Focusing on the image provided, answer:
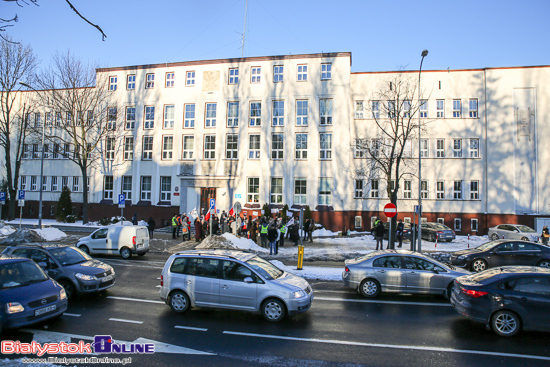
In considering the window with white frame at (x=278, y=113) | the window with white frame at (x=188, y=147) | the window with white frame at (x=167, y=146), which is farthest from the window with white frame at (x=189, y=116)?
the window with white frame at (x=278, y=113)

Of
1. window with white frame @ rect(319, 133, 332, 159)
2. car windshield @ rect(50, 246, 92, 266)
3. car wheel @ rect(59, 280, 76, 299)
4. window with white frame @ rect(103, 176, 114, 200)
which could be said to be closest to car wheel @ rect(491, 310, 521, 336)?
car wheel @ rect(59, 280, 76, 299)

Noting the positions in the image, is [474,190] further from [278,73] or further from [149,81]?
[149,81]

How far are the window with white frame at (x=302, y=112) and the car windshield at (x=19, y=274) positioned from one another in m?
28.0

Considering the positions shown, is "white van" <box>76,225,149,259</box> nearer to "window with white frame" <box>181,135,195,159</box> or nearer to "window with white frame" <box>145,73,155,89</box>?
"window with white frame" <box>181,135,195,159</box>

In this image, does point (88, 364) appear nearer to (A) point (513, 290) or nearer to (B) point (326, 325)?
(B) point (326, 325)

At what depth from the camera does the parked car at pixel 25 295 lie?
6.83m

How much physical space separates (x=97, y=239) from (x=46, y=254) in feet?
28.2

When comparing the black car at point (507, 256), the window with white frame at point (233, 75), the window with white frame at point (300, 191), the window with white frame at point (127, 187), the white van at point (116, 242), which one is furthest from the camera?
the window with white frame at point (127, 187)

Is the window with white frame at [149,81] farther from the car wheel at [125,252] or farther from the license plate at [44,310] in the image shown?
the license plate at [44,310]

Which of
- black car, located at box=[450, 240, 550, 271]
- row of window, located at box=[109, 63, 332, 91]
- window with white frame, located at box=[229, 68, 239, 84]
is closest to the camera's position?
black car, located at box=[450, 240, 550, 271]

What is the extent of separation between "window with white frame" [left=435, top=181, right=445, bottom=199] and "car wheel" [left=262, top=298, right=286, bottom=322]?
2930 centimetres

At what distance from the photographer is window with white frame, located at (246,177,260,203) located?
3397 cm

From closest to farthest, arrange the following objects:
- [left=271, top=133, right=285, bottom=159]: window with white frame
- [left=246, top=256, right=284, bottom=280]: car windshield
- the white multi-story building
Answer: [left=246, top=256, right=284, bottom=280]: car windshield
the white multi-story building
[left=271, top=133, right=285, bottom=159]: window with white frame

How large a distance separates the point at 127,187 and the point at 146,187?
2232 millimetres
